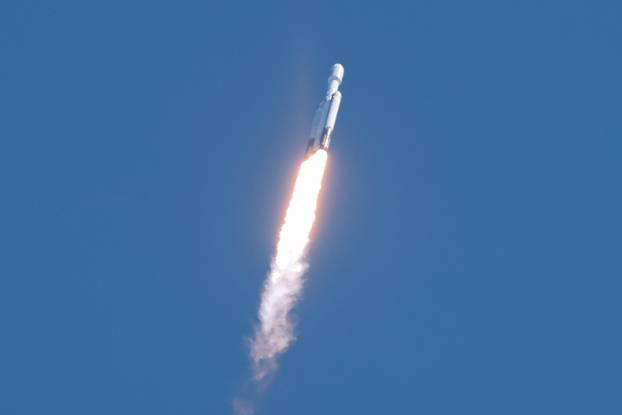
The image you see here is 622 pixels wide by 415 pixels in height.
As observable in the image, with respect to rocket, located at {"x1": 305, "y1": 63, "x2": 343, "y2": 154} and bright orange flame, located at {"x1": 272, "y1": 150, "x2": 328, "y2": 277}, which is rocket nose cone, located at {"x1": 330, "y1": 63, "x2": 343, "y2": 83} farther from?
bright orange flame, located at {"x1": 272, "y1": 150, "x2": 328, "y2": 277}

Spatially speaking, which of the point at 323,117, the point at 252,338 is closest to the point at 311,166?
the point at 323,117

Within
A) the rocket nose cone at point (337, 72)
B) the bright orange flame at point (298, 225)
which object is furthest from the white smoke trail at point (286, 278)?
the rocket nose cone at point (337, 72)

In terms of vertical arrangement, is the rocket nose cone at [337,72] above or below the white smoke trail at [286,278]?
above

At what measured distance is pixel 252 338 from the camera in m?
93.2

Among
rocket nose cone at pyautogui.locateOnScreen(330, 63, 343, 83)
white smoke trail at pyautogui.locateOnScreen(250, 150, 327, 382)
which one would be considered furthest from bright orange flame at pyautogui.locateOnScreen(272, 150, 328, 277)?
rocket nose cone at pyautogui.locateOnScreen(330, 63, 343, 83)

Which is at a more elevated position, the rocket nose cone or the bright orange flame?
the rocket nose cone

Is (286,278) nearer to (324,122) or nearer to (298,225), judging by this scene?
(298,225)

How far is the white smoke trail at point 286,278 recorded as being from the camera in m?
93.2

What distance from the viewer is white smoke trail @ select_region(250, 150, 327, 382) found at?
93188 millimetres

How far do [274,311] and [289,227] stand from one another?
4.34m

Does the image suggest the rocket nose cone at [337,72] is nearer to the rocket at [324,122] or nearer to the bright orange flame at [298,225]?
the rocket at [324,122]

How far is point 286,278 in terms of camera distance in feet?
309

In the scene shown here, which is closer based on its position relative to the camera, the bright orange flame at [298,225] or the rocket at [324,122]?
the rocket at [324,122]

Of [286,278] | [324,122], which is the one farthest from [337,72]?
[286,278]
